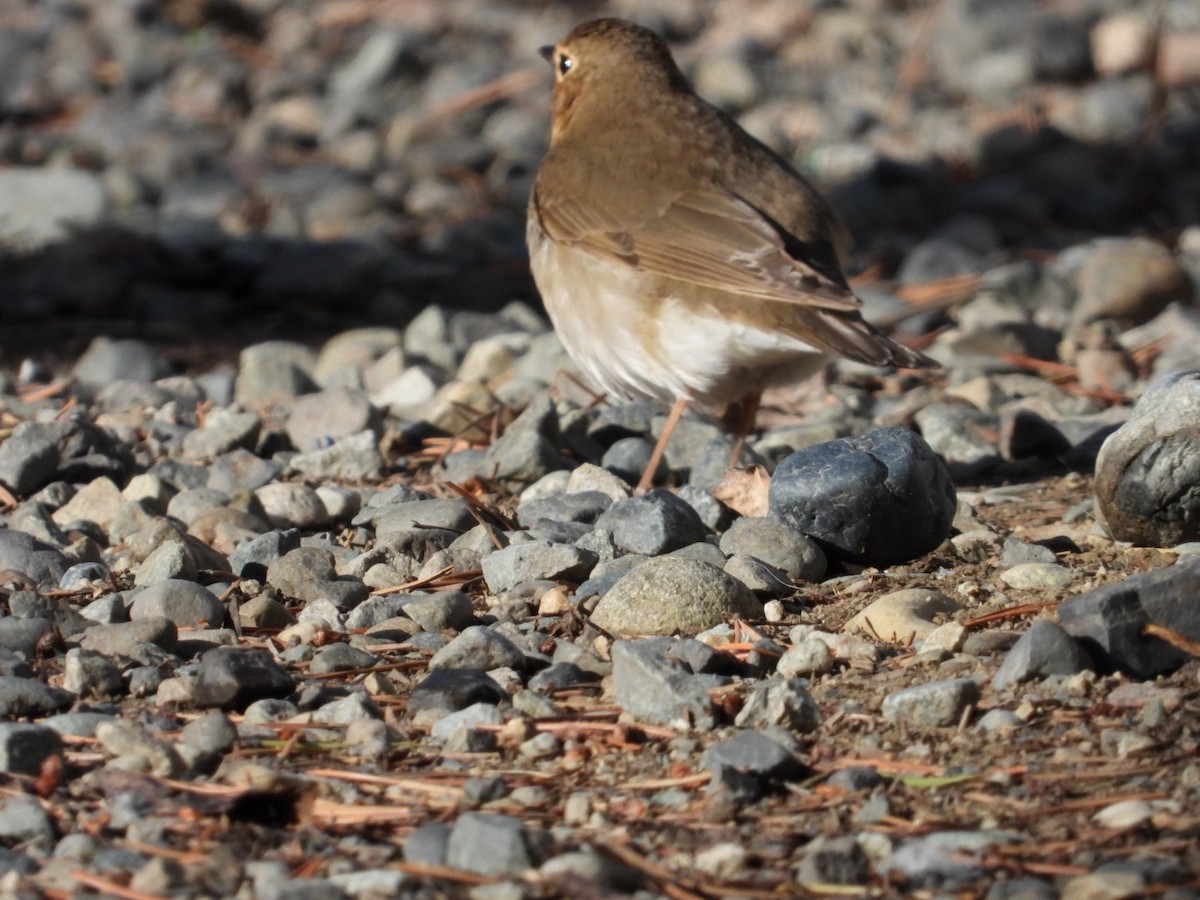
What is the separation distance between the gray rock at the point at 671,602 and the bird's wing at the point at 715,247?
1.21 m

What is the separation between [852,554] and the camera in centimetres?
445

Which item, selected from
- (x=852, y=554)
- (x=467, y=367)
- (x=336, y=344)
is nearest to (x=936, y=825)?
(x=852, y=554)

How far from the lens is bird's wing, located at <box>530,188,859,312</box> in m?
4.96

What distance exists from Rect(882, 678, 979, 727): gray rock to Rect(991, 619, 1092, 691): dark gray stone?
0.15 metres

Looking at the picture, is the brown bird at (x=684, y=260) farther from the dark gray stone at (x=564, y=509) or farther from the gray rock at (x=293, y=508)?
the gray rock at (x=293, y=508)

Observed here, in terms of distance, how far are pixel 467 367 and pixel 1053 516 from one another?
2.96m

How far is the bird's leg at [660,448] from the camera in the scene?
17.6ft

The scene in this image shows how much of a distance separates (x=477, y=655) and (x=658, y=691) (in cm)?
50

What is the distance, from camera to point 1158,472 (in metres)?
4.29

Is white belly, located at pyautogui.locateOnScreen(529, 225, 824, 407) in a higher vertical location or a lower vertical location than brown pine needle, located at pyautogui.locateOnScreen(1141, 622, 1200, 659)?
higher

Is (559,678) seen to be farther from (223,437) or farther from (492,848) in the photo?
(223,437)

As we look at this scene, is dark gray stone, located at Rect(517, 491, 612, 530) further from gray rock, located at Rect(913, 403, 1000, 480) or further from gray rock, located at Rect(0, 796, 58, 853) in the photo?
gray rock, located at Rect(0, 796, 58, 853)

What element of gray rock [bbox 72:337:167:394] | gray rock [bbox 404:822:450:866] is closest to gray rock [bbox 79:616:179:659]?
gray rock [bbox 404:822:450:866]

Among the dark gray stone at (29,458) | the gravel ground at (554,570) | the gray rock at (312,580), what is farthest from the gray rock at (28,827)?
the dark gray stone at (29,458)
